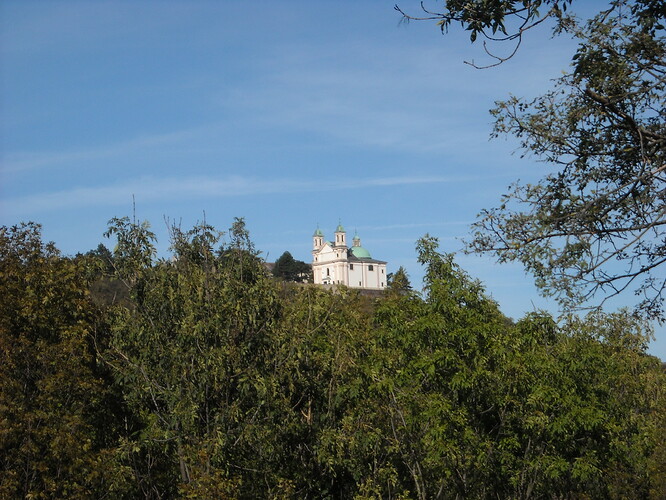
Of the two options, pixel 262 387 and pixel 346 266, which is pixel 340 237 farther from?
pixel 262 387

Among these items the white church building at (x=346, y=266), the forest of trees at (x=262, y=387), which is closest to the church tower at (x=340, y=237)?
the white church building at (x=346, y=266)

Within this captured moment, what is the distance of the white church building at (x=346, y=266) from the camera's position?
19075cm

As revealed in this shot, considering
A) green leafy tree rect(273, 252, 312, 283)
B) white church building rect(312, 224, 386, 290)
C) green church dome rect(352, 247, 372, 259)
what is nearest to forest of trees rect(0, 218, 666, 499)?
green leafy tree rect(273, 252, 312, 283)

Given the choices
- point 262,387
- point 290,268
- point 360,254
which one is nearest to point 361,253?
point 360,254

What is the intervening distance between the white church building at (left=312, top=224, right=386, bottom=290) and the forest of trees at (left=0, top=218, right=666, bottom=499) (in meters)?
166

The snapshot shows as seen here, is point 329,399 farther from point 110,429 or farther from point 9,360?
point 9,360

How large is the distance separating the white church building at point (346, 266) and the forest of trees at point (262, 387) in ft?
544

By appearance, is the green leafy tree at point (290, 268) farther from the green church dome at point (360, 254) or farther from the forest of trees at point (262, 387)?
the forest of trees at point (262, 387)

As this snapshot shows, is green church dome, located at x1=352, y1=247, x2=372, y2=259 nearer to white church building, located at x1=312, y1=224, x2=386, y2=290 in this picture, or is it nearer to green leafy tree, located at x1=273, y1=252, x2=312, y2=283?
white church building, located at x1=312, y1=224, x2=386, y2=290

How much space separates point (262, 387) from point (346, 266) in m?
177

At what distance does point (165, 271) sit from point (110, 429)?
4726 millimetres

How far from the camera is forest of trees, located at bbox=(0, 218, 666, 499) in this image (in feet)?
50.4

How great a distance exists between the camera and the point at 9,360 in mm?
16188

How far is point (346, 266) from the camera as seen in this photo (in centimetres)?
19150
